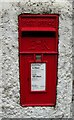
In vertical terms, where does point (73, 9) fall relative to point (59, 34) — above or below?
above

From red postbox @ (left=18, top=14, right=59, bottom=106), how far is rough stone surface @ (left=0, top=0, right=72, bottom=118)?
0.13 ft

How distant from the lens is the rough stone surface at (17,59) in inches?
75.9

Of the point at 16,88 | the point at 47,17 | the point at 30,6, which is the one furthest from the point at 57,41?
the point at 16,88

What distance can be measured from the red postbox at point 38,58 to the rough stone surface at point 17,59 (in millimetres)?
38

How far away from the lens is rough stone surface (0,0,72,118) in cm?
193

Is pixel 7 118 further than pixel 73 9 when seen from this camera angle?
Yes

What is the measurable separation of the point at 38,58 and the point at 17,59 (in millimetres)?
145

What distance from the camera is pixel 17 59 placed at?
1984 millimetres

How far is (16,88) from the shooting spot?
79.7 inches

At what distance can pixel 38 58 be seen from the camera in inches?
77.3

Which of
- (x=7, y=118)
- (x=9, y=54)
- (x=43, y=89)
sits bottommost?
(x=7, y=118)

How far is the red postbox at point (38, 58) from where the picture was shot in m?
1.92

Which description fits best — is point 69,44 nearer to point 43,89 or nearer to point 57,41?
point 57,41

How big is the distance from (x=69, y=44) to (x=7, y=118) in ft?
2.28
